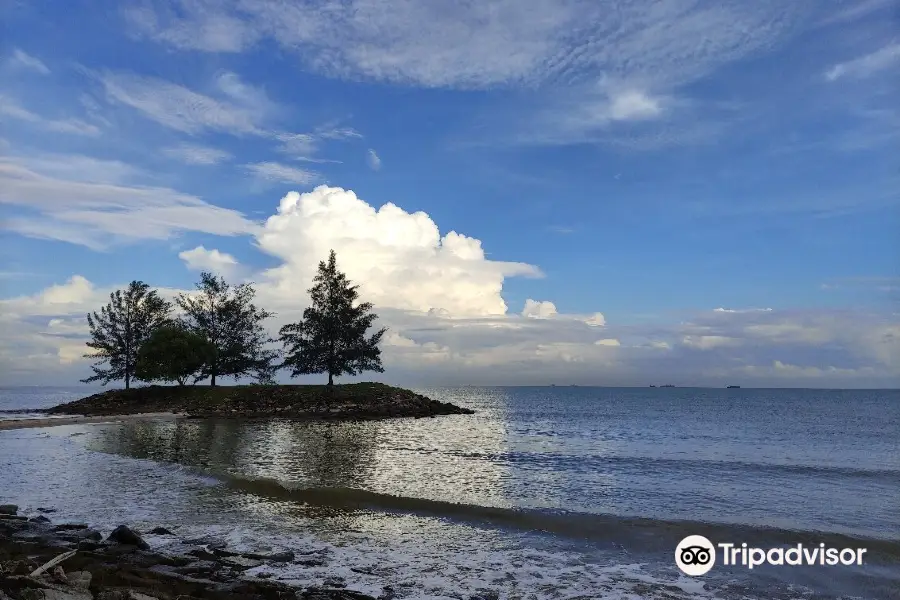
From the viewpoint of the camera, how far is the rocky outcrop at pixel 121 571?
26.6ft

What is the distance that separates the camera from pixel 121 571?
395 inches

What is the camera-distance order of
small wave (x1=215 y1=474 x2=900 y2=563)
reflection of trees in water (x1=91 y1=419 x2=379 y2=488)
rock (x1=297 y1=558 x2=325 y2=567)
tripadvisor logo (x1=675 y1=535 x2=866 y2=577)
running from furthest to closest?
reflection of trees in water (x1=91 y1=419 x2=379 y2=488) → small wave (x1=215 y1=474 x2=900 y2=563) → tripadvisor logo (x1=675 y1=535 x2=866 y2=577) → rock (x1=297 y1=558 x2=325 y2=567)

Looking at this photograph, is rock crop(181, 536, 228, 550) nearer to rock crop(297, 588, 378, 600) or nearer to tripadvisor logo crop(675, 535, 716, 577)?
rock crop(297, 588, 378, 600)

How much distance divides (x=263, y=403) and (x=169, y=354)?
43.9ft

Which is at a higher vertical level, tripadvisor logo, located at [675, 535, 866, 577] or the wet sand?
the wet sand

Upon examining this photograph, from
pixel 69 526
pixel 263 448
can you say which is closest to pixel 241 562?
pixel 69 526

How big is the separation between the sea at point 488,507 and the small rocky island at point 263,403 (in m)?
27.3

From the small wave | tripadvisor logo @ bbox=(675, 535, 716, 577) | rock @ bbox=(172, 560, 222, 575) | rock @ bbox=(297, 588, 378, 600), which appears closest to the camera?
rock @ bbox=(297, 588, 378, 600)

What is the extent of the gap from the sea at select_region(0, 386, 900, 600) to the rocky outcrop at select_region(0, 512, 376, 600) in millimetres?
800

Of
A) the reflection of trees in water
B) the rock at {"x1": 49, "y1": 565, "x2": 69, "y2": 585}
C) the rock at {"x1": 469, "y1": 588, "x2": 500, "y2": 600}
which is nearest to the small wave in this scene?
the reflection of trees in water

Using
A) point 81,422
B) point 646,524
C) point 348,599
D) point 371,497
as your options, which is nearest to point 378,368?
point 81,422

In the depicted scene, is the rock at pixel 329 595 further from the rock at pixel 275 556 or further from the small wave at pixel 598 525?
the small wave at pixel 598 525

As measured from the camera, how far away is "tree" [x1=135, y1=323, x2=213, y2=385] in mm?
69000

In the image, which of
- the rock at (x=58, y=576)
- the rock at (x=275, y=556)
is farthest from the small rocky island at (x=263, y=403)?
the rock at (x=58, y=576)
